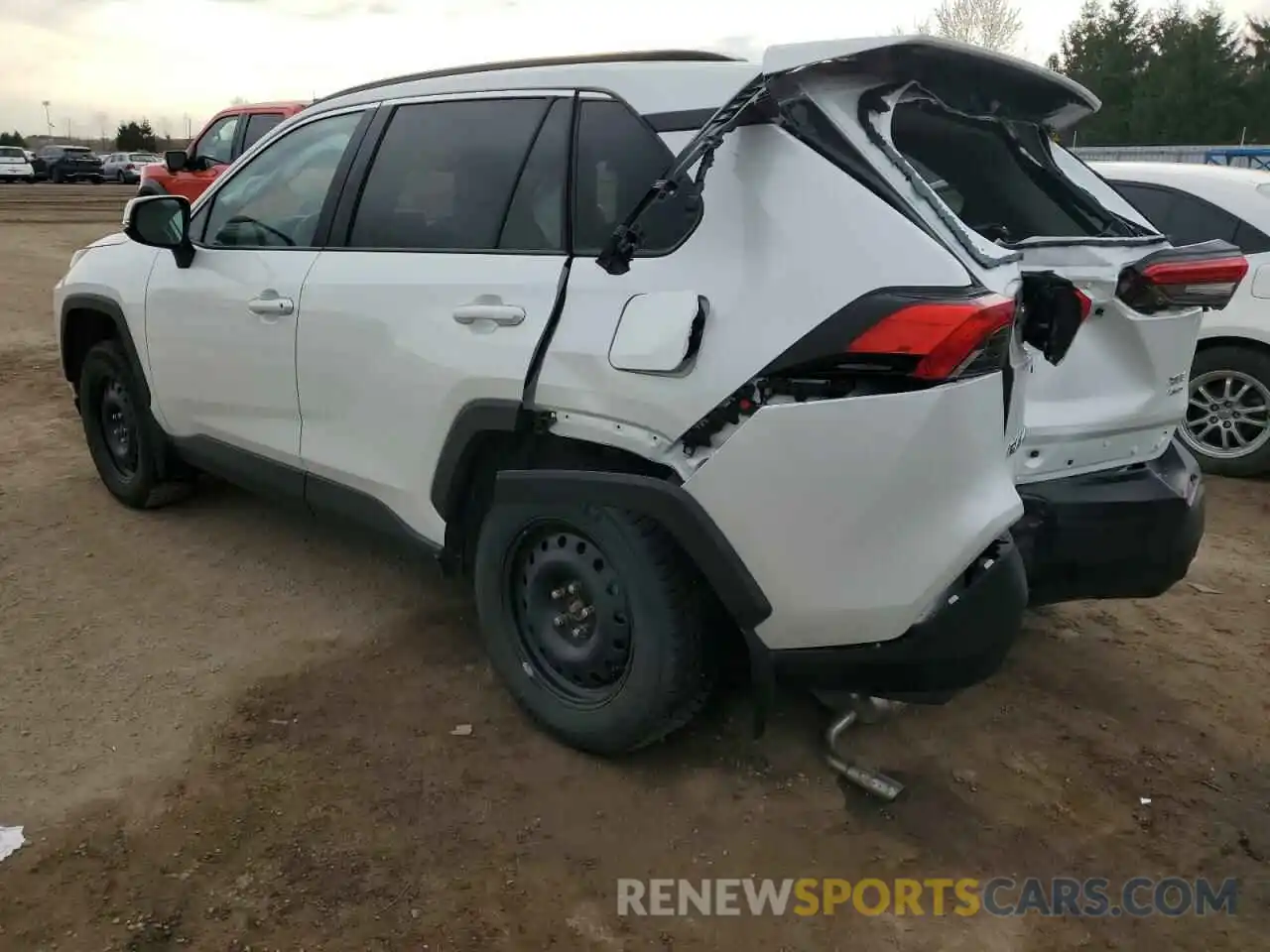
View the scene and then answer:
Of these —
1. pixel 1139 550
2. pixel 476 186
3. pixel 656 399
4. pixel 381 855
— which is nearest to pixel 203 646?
pixel 381 855

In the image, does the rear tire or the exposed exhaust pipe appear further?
the rear tire

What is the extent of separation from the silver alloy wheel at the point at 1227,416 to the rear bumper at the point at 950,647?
154 inches

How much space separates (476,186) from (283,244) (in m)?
0.99

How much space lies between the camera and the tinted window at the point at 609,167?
8.84 feet

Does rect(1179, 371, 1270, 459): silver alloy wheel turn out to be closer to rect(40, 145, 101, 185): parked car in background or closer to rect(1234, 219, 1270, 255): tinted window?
rect(1234, 219, 1270, 255): tinted window

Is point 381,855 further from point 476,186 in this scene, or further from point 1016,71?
point 1016,71

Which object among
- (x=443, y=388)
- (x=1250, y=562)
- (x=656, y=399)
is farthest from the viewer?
(x=1250, y=562)

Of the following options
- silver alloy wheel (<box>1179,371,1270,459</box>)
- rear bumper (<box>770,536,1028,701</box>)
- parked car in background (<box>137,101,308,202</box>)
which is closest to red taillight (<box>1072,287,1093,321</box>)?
rear bumper (<box>770,536,1028,701</box>)

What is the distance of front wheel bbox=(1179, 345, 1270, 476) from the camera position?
5586 millimetres

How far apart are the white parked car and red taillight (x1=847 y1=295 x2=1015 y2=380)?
390cm

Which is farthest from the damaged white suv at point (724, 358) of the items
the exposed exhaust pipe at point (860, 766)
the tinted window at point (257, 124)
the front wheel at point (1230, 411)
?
the tinted window at point (257, 124)

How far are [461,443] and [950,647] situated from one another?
1.44m

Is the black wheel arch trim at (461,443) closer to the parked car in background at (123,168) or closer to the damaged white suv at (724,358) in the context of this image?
the damaged white suv at (724,358)

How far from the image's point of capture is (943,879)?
2551mm
